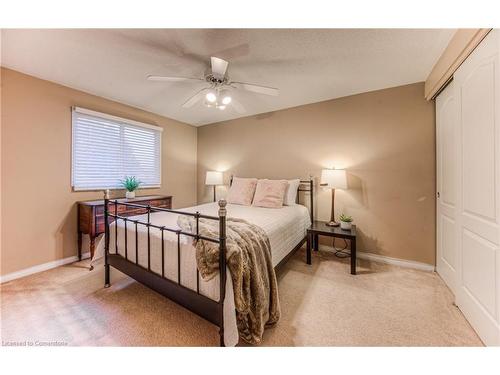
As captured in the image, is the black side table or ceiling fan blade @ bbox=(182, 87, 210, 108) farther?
the black side table

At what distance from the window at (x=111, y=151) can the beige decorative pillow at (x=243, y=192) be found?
5.52ft

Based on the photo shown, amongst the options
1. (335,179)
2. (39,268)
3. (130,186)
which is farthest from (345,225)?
(39,268)

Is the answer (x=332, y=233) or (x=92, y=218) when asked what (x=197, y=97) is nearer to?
(x=92, y=218)

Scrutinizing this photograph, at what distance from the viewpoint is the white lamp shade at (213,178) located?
4.07 m

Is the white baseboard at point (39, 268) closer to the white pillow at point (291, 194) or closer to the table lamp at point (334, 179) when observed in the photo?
the white pillow at point (291, 194)

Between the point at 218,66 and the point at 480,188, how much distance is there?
236cm

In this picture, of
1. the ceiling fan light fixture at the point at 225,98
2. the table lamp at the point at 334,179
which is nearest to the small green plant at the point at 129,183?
the ceiling fan light fixture at the point at 225,98

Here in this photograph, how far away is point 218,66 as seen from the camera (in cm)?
180

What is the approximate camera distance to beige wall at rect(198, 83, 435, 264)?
252 cm

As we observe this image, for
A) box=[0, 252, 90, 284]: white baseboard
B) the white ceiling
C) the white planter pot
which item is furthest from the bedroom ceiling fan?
box=[0, 252, 90, 284]: white baseboard

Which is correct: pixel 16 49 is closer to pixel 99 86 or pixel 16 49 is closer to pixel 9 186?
pixel 99 86

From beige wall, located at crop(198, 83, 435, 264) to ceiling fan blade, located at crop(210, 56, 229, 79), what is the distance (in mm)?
1820

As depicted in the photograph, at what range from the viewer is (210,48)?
184cm

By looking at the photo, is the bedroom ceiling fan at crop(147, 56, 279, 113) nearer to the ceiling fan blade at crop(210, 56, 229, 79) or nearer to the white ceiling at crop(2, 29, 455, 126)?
the ceiling fan blade at crop(210, 56, 229, 79)
